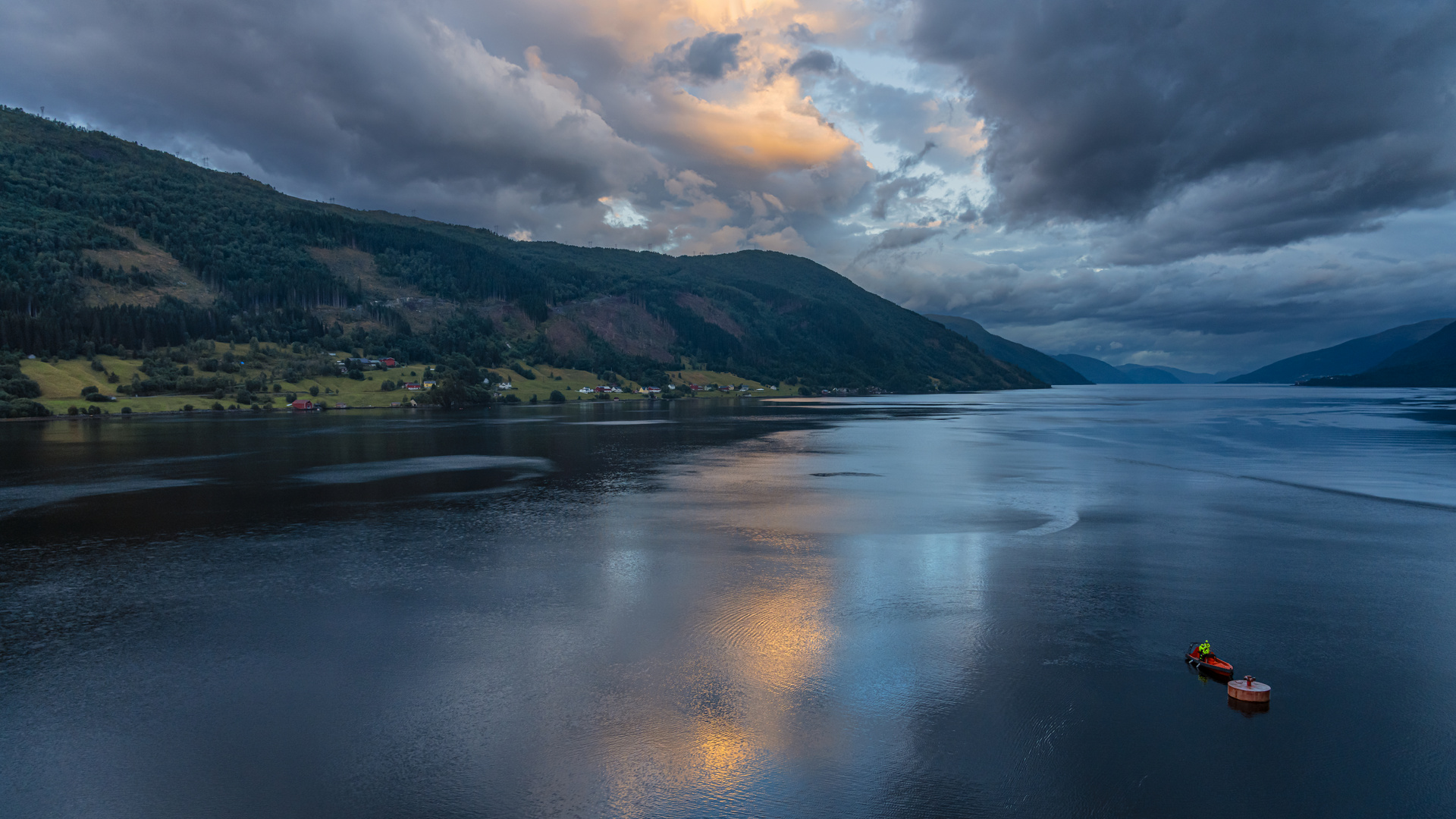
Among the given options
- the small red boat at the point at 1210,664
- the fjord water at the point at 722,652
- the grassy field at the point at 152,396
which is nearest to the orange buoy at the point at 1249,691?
the fjord water at the point at 722,652

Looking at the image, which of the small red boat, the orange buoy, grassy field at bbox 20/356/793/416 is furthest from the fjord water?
grassy field at bbox 20/356/793/416

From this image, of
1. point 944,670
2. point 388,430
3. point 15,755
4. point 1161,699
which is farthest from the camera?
point 388,430

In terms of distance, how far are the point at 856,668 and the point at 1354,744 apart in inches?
334

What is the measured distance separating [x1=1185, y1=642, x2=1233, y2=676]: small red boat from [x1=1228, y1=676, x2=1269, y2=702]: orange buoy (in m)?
0.87

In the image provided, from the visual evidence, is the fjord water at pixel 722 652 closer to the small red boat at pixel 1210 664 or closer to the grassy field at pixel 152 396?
the small red boat at pixel 1210 664

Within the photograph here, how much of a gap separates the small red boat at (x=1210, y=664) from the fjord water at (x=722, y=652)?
13.8 inches

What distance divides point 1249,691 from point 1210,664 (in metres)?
1.32

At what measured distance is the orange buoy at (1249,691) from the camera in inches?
525

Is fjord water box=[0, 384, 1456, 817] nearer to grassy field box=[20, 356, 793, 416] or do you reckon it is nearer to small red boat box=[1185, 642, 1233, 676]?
small red boat box=[1185, 642, 1233, 676]

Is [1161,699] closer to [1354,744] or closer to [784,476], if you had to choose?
[1354,744]

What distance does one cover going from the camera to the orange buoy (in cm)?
1334

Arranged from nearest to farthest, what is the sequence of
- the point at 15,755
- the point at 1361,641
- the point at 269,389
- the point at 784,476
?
the point at 15,755
the point at 1361,641
the point at 784,476
the point at 269,389

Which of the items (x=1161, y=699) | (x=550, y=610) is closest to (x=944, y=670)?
(x=1161, y=699)

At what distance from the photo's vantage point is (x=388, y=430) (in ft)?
293
